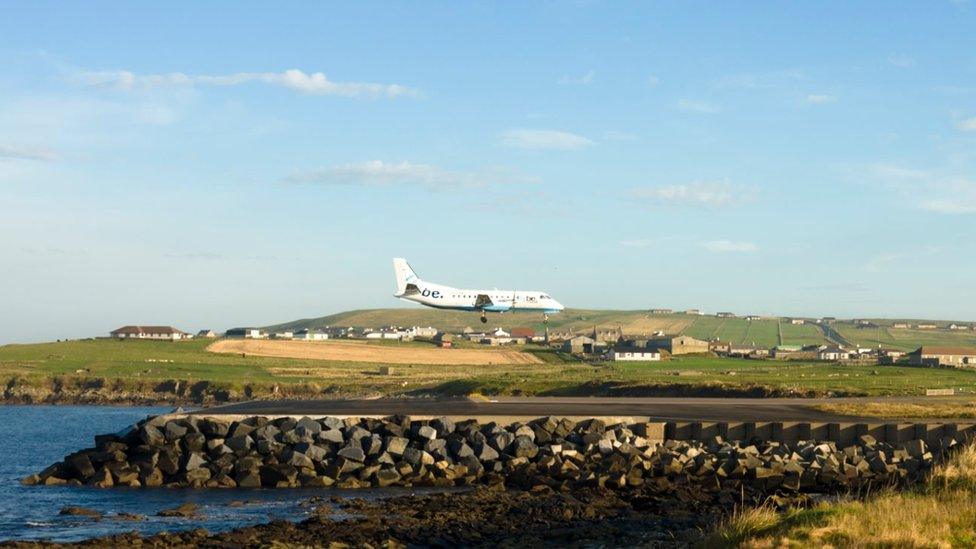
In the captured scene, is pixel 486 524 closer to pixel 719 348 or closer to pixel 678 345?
pixel 678 345

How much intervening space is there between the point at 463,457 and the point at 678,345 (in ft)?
411

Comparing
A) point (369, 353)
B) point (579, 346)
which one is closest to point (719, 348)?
point (579, 346)

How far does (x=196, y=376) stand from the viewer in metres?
112

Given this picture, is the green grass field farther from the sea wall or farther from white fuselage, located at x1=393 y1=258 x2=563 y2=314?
the sea wall

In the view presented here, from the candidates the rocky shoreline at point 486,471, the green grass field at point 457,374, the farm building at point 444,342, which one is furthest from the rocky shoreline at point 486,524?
the farm building at point 444,342

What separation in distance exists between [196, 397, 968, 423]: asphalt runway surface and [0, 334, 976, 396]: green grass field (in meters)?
15.7

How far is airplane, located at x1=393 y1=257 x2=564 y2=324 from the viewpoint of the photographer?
10244 cm

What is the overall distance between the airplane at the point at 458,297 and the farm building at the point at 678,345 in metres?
53.5

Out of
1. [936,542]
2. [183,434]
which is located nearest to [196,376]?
[183,434]

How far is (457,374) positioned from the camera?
11700cm

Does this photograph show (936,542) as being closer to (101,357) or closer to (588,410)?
(588,410)

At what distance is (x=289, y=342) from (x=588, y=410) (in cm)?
11592

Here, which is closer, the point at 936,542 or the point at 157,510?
the point at 936,542

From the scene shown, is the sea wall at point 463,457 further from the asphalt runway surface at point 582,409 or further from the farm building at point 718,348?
the farm building at point 718,348
